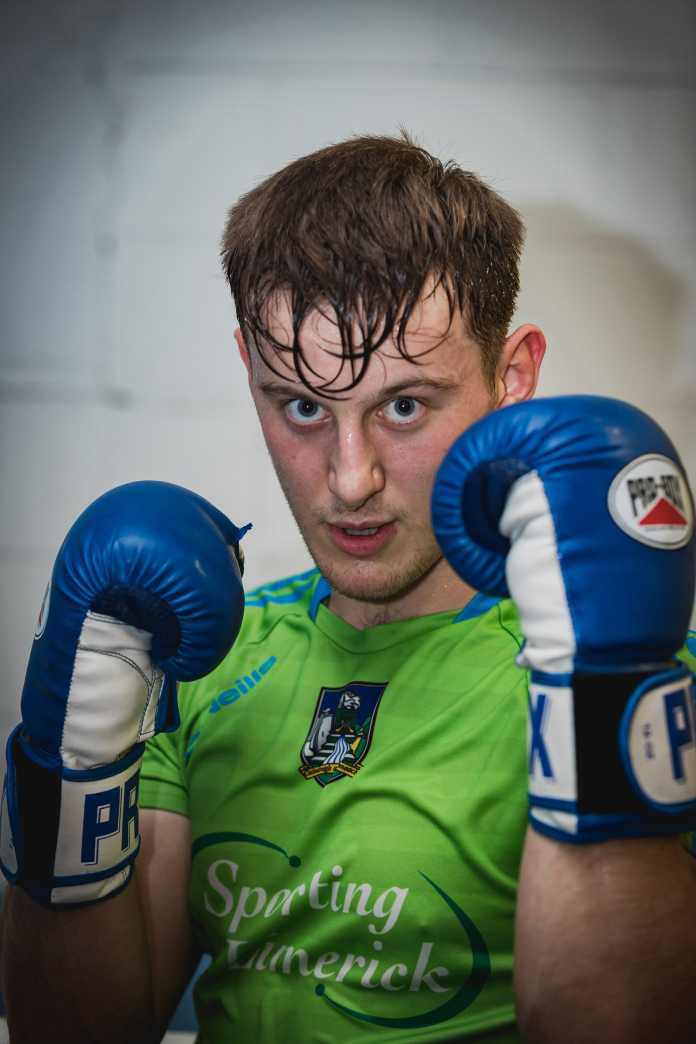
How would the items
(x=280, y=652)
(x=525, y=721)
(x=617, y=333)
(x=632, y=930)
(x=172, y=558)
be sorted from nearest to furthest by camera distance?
1. (x=632, y=930)
2. (x=172, y=558)
3. (x=525, y=721)
4. (x=280, y=652)
5. (x=617, y=333)

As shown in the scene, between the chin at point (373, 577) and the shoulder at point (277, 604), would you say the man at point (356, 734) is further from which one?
the shoulder at point (277, 604)

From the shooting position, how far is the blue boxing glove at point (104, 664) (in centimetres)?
94

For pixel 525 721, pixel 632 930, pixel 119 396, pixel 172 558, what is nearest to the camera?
pixel 632 930

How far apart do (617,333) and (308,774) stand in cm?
96

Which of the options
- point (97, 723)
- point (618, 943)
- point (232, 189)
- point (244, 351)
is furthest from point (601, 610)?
point (232, 189)

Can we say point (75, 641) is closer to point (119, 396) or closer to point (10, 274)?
point (119, 396)

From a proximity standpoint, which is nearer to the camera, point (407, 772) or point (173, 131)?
point (407, 772)

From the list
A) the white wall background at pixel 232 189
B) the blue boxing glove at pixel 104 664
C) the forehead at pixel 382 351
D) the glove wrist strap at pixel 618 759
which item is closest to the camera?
A: the glove wrist strap at pixel 618 759

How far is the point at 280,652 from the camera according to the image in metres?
1.28

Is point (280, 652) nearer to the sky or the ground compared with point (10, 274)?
nearer to the ground

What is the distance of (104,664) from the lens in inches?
37.2

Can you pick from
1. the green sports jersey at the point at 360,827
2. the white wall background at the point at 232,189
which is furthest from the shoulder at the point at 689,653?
the white wall background at the point at 232,189

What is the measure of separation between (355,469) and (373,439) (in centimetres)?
5

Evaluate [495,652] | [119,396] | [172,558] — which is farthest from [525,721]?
[119,396]
